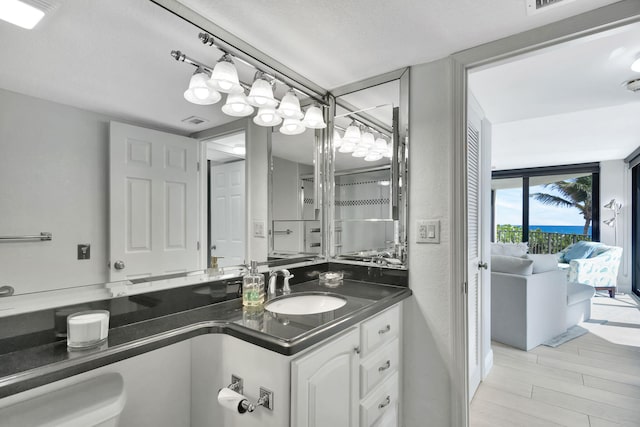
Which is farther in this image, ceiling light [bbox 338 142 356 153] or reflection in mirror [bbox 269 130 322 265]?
ceiling light [bbox 338 142 356 153]

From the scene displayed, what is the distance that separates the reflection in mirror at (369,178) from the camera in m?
1.86

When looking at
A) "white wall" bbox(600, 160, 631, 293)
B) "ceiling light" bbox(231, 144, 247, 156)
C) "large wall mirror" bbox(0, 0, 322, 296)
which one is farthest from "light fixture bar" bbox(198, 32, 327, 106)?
"white wall" bbox(600, 160, 631, 293)

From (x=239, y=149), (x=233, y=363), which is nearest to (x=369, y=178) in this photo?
(x=239, y=149)

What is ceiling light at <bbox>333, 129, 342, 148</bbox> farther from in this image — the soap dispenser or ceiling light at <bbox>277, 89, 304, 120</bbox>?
the soap dispenser

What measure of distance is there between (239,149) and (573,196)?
721cm

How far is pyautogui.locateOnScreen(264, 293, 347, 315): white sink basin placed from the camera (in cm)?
156

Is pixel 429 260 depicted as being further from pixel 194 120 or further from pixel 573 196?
pixel 573 196

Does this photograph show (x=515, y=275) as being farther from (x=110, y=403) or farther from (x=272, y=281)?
(x=110, y=403)

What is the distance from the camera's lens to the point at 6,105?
0.87 m

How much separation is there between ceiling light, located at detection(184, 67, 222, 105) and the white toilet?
3.67ft

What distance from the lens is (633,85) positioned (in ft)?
6.49

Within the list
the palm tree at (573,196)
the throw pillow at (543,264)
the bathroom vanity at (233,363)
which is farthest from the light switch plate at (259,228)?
the palm tree at (573,196)

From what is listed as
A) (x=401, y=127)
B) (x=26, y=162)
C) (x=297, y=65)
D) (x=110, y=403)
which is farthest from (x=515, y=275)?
(x=26, y=162)

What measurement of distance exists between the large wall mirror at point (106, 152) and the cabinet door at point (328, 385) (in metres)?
0.67
